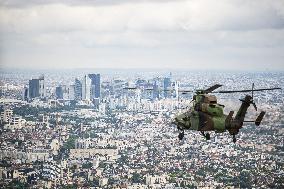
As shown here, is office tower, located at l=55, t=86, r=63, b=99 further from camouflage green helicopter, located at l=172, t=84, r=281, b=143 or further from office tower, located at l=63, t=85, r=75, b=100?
camouflage green helicopter, located at l=172, t=84, r=281, b=143

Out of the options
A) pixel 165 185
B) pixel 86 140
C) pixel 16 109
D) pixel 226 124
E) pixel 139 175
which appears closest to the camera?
pixel 226 124

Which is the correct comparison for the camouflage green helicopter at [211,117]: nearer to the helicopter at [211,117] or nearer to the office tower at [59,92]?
the helicopter at [211,117]

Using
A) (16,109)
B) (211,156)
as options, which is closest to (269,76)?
(211,156)

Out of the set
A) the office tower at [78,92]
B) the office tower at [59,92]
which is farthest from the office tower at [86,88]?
the office tower at [59,92]

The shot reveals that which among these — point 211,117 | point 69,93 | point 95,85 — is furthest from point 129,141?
point 211,117

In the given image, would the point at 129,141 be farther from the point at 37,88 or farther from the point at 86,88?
the point at 86,88

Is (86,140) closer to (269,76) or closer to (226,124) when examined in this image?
(269,76)
